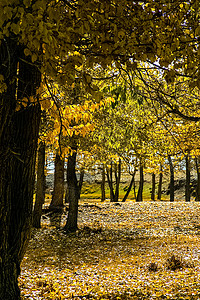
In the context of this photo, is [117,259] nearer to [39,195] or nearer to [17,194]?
[39,195]

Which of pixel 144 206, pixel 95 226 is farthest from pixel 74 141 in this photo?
pixel 144 206

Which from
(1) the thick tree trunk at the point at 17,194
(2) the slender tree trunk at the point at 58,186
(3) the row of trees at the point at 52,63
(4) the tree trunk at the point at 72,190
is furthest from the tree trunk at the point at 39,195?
(1) the thick tree trunk at the point at 17,194

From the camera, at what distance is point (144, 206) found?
24.5 meters

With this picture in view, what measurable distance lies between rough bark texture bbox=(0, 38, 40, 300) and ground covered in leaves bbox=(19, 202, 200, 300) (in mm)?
2258

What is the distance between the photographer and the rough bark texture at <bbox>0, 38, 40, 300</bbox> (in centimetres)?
513

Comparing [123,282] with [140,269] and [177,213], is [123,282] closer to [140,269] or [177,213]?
[140,269]

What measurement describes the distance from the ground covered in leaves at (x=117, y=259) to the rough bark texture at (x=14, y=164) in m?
2.26

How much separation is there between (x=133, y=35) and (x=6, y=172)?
3087mm

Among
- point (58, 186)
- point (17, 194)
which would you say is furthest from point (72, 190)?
point (17, 194)

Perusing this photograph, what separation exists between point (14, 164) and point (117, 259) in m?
7.33

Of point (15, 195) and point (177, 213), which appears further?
point (177, 213)

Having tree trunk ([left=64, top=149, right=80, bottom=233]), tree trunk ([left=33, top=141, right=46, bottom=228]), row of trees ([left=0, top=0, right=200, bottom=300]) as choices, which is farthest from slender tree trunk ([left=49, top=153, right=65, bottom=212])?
row of trees ([left=0, top=0, right=200, bottom=300])

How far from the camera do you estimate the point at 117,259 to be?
36.6 ft

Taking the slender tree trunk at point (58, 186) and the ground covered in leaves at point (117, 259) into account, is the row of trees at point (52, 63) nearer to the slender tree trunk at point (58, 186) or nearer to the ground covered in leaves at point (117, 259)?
the ground covered in leaves at point (117, 259)
